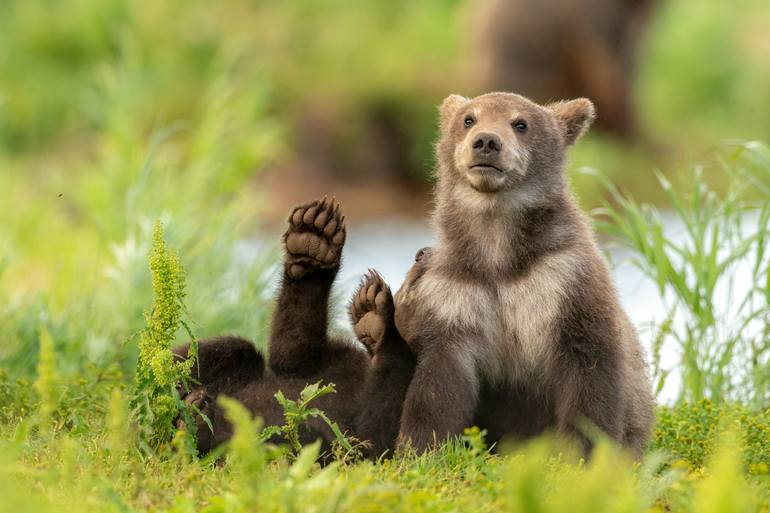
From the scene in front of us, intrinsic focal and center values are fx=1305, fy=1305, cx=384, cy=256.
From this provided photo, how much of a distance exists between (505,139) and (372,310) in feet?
2.58

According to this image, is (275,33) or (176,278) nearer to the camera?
(176,278)

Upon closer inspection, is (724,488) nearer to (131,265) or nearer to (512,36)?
(131,265)

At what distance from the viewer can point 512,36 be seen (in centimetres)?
1543

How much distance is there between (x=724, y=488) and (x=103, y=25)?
15181 mm

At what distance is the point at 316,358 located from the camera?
5105mm

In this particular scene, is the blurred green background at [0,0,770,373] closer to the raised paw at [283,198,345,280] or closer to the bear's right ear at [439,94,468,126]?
the bear's right ear at [439,94,468,126]

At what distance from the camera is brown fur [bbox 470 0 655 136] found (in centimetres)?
1527

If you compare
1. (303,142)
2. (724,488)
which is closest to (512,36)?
(303,142)

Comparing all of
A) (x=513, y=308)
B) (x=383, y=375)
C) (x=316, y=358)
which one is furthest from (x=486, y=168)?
(x=316, y=358)

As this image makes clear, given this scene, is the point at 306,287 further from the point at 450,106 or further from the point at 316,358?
the point at 450,106

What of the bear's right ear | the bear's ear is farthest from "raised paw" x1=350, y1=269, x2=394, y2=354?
the bear's ear

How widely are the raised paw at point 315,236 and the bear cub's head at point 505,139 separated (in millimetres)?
489

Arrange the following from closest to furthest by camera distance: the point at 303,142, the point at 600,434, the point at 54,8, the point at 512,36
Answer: the point at 600,434 < the point at 512,36 < the point at 303,142 < the point at 54,8

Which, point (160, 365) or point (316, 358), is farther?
point (316, 358)
